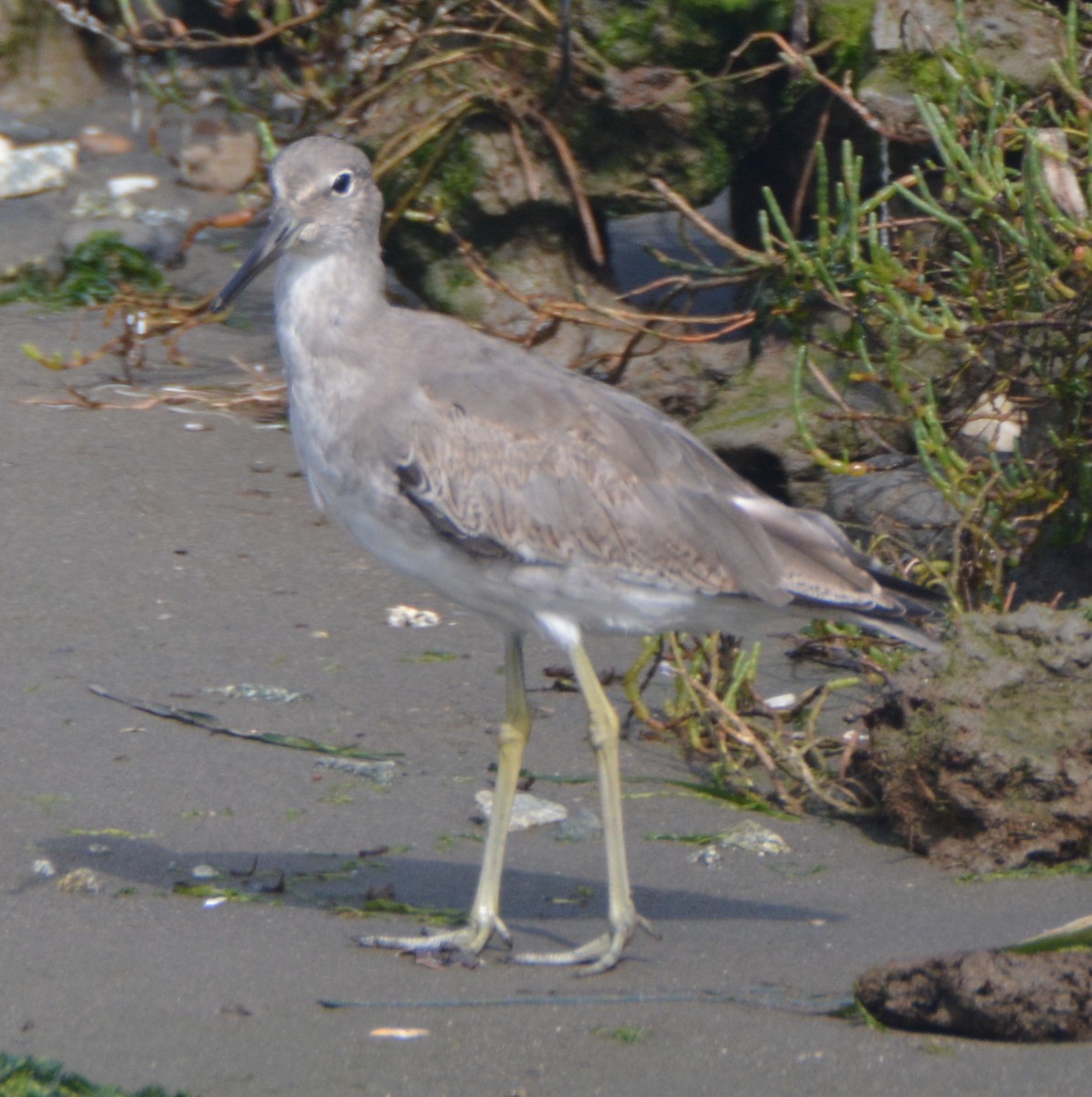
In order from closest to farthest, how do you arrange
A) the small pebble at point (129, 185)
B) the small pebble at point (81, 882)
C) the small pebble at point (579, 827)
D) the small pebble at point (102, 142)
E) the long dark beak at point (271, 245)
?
the small pebble at point (81, 882) < the long dark beak at point (271, 245) < the small pebble at point (579, 827) < the small pebble at point (129, 185) < the small pebble at point (102, 142)

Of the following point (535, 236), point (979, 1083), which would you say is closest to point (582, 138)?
point (535, 236)

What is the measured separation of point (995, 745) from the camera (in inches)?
170

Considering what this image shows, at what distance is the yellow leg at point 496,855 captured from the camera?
371 centimetres

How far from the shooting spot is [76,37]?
10.8m

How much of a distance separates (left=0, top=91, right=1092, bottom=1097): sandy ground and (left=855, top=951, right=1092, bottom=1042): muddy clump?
0.05m

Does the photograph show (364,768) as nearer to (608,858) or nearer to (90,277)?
(608,858)

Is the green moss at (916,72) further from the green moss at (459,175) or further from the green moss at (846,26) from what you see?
the green moss at (459,175)

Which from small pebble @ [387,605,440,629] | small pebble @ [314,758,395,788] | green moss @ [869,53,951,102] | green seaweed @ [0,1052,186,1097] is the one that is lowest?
small pebble @ [387,605,440,629]

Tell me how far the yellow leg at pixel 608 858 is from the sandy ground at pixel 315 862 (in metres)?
0.06

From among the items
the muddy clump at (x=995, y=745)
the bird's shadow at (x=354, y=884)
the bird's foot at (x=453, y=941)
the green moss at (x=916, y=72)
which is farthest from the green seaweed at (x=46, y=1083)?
the green moss at (x=916, y=72)

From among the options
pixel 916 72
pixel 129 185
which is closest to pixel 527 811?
pixel 916 72

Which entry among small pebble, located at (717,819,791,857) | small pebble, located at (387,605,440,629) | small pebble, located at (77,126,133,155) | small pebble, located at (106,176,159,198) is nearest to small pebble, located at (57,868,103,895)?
small pebble, located at (717,819,791,857)

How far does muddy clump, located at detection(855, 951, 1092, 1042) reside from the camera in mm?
3096

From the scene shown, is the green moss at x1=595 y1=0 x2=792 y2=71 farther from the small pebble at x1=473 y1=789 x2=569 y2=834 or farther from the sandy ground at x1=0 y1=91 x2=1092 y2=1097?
the small pebble at x1=473 y1=789 x2=569 y2=834
